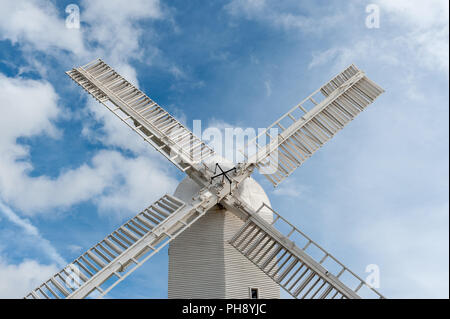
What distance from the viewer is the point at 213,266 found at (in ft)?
42.5

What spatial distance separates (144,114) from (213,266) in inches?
213

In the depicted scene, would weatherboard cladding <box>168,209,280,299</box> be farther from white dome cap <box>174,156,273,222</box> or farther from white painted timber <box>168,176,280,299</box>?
white dome cap <box>174,156,273,222</box>

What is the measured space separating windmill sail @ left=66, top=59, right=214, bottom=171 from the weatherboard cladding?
6.60ft

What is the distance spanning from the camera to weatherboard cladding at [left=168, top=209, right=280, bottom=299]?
1280 cm

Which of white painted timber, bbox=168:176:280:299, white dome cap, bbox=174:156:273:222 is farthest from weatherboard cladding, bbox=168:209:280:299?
white dome cap, bbox=174:156:273:222

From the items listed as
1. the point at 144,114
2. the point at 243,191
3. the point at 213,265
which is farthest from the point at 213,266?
the point at 144,114

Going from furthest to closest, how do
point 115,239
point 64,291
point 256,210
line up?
1. point 256,210
2. point 115,239
3. point 64,291

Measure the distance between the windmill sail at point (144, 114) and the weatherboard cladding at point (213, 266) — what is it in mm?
2011

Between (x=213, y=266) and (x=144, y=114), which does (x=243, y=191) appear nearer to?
(x=213, y=266)

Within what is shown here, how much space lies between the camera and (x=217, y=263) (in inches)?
510

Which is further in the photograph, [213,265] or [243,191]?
[243,191]
